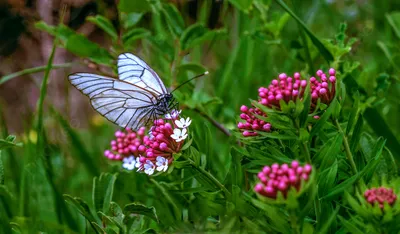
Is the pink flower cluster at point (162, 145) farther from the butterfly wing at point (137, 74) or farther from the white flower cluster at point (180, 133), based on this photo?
the butterfly wing at point (137, 74)

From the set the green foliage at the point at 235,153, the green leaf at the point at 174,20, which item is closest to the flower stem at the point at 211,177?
the green foliage at the point at 235,153

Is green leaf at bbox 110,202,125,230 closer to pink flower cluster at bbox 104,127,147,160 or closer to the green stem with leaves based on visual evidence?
pink flower cluster at bbox 104,127,147,160

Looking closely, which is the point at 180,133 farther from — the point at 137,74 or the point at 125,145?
the point at 137,74

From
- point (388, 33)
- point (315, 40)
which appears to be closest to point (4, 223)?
point (315, 40)

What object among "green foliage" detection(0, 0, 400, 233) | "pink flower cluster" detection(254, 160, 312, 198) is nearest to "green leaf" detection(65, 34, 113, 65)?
"green foliage" detection(0, 0, 400, 233)

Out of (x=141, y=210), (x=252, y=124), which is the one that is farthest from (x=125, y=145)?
(x=252, y=124)

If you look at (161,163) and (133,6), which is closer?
(161,163)
